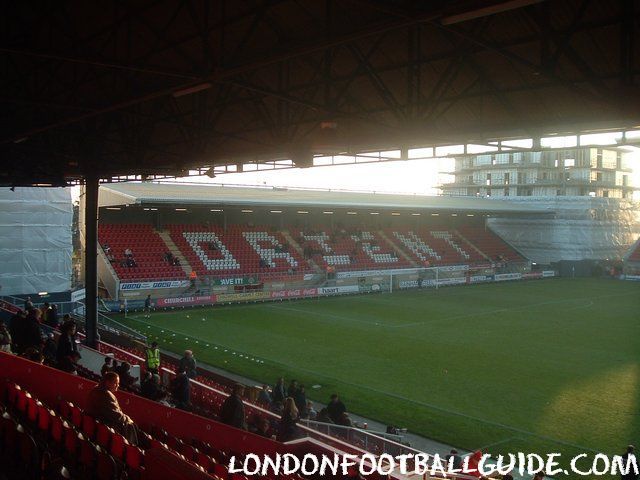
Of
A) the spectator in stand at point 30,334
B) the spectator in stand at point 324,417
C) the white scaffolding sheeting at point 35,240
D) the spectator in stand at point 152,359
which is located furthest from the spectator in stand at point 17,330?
the white scaffolding sheeting at point 35,240

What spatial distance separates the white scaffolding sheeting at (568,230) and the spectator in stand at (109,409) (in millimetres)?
56595

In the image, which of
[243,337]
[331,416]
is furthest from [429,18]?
[243,337]

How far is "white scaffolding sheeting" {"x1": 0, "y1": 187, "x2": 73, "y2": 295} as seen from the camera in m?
27.9

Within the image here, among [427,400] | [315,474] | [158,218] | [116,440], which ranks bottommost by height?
[427,400]

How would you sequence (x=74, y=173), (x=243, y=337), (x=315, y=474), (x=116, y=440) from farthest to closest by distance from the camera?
(x=243, y=337) < (x=74, y=173) < (x=315, y=474) < (x=116, y=440)

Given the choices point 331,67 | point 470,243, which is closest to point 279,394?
point 331,67

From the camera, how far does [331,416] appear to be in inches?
488

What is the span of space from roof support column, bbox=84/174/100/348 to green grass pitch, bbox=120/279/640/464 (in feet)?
12.8

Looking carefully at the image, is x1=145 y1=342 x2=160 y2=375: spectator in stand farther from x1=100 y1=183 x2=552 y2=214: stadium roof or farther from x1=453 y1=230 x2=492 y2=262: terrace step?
x1=453 y1=230 x2=492 y2=262: terrace step

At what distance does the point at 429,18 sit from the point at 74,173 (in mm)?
15997

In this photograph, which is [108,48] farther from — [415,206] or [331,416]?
[415,206]

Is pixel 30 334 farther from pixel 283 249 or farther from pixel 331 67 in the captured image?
pixel 283 249

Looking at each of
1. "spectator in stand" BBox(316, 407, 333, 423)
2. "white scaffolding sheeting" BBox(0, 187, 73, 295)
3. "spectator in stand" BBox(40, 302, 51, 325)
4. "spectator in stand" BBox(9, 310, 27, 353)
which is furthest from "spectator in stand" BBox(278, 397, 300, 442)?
"white scaffolding sheeting" BBox(0, 187, 73, 295)

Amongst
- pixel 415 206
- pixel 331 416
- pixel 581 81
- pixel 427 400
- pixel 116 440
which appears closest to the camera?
pixel 116 440
